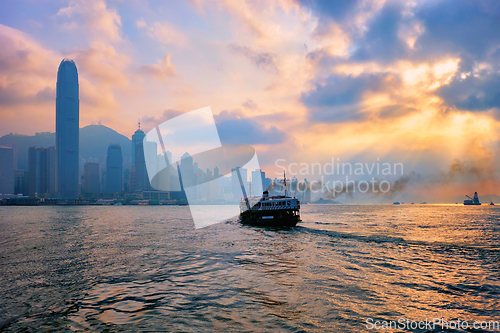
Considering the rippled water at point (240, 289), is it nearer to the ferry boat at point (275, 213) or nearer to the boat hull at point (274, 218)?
the ferry boat at point (275, 213)

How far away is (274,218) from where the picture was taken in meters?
76.1

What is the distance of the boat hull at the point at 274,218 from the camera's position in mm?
73875

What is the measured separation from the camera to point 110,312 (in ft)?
55.9

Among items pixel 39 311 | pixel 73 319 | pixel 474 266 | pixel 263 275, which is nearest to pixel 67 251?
pixel 39 311

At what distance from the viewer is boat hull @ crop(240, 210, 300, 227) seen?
73875 millimetres

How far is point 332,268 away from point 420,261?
13.1 metres
